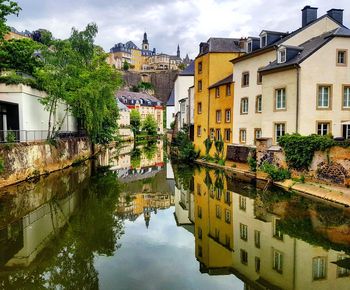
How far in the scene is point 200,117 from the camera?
37.2 meters

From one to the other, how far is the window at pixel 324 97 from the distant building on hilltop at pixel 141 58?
14153cm

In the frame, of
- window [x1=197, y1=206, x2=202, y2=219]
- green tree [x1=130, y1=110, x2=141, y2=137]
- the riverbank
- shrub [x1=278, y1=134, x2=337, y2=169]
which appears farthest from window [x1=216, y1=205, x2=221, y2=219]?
green tree [x1=130, y1=110, x2=141, y2=137]

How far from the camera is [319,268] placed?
9.65 m

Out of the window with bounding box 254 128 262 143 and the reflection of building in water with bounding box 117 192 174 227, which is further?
the window with bounding box 254 128 262 143

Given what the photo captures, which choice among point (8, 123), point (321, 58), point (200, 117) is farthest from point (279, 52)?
point (8, 123)

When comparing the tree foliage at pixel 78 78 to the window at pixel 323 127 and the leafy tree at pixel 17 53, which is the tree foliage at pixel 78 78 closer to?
the leafy tree at pixel 17 53

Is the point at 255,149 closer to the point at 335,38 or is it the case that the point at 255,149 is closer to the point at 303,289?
the point at 335,38

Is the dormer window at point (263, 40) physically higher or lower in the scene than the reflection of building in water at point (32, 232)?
higher

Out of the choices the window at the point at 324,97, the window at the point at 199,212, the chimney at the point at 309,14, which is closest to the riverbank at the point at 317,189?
the window at the point at 324,97

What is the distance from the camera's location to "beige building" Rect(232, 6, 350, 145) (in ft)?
73.8

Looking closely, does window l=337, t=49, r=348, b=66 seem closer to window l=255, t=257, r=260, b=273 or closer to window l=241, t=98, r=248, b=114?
window l=241, t=98, r=248, b=114

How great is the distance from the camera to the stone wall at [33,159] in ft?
66.6

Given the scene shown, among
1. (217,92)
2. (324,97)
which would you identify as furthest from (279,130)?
(217,92)

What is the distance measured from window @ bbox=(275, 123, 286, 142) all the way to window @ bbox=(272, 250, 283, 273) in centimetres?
1429
